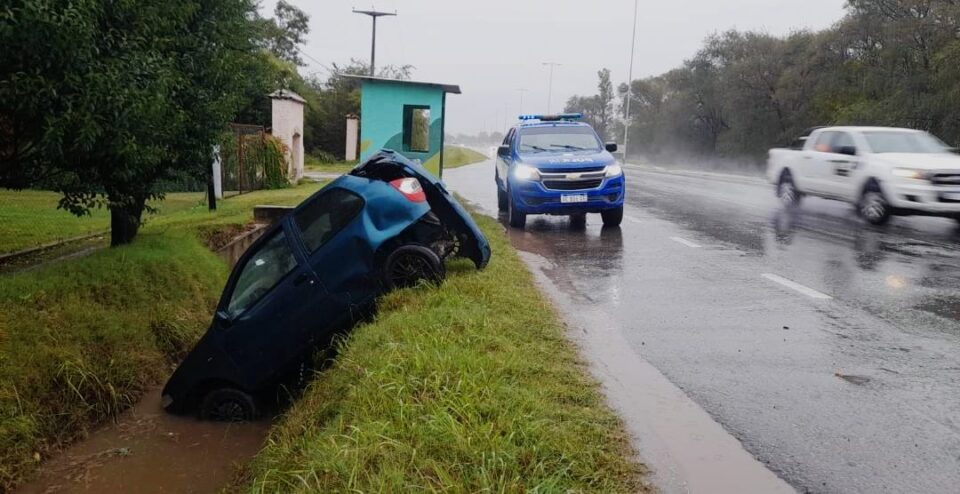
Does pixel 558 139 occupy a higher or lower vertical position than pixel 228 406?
higher

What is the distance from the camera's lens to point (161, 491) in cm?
566

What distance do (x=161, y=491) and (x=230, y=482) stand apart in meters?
0.76

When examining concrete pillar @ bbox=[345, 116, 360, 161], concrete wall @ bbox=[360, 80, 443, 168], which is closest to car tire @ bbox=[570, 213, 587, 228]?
concrete wall @ bbox=[360, 80, 443, 168]

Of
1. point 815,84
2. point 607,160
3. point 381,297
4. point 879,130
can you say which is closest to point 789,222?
point 879,130

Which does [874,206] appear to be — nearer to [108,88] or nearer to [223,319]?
[223,319]

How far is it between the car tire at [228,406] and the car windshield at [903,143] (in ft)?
37.1

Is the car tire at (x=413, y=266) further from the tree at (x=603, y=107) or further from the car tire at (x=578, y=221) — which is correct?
the tree at (x=603, y=107)

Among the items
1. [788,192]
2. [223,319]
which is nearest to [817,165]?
[788,192]

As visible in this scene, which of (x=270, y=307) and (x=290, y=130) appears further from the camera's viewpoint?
(x=290, y=130)

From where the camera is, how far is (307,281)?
6.04 m

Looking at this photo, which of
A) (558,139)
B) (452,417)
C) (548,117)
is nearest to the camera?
(452,417)

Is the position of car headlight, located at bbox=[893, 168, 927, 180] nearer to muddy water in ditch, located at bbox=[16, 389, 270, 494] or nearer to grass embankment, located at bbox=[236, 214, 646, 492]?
grass embankment, located at bbox=[236, 214, 646, 492]

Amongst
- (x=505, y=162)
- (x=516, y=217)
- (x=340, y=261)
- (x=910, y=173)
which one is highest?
(x=910, y=173)

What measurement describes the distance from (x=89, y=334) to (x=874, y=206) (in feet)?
38.9
